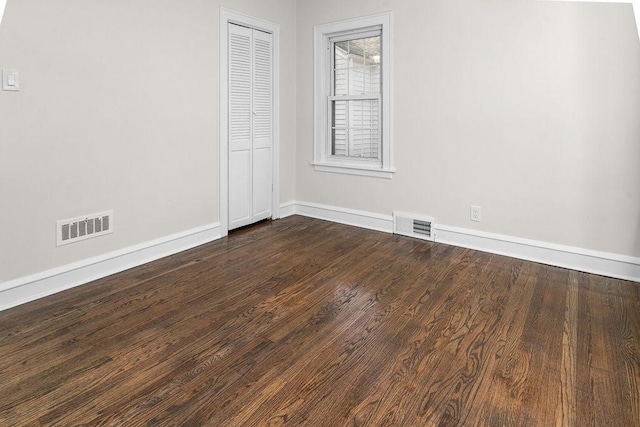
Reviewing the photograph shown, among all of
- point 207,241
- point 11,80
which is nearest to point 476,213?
point 207,241

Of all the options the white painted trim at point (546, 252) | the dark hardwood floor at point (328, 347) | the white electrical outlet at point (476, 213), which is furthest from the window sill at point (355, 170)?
the dark hardwood floor at point (328, 347)

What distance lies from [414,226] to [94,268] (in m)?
2.84

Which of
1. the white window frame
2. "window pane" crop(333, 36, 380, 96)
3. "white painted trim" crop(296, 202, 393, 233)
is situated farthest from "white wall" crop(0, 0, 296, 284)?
"white painted trim" crop(296, 202, 393, 233)

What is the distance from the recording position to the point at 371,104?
4512 millimetres

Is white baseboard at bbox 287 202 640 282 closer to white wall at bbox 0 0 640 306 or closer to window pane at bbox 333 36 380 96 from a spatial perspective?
white wall at bbox 0 0 640 306

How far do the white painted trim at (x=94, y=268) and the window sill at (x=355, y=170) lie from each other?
145 cm

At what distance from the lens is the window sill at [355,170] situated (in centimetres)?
437

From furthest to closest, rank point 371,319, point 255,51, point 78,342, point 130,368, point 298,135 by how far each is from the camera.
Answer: point 298,135, point 255,51, point 371,319, point 78,342, point 130,368

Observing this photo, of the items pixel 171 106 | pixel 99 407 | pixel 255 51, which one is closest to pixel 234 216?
pixel 171 106

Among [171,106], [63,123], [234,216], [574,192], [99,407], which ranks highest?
[171,106]

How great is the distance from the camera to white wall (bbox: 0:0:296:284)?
263 centimetres

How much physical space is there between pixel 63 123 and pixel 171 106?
3.00 feet

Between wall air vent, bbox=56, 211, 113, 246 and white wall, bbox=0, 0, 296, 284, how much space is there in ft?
0.16

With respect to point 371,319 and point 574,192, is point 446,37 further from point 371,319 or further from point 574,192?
point 371,319
